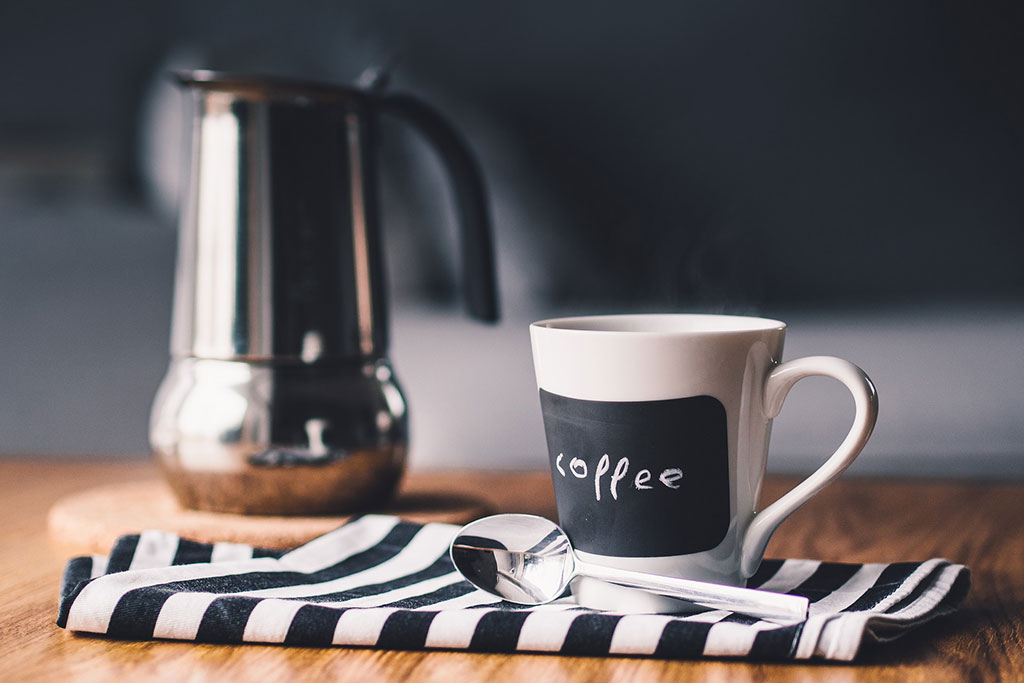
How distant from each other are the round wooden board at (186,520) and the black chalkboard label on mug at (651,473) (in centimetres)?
20

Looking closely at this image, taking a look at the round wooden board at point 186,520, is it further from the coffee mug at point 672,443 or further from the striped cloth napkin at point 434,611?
the coffee mug at point 672,443

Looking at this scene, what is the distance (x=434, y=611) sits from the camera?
0.38m

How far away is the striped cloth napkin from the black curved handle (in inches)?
8.2

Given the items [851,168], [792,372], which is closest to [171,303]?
[851,168]

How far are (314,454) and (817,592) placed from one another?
0.29 meters

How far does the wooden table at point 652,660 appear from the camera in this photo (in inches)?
13.9

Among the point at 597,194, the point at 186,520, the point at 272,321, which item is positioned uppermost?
the point at 597,194

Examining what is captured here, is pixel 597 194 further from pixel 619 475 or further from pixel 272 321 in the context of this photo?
pixel 619 475

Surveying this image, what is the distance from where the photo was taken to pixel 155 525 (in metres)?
0.56

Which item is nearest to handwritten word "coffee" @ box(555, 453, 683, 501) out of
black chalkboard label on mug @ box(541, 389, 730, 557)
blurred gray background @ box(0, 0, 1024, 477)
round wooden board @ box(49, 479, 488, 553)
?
black chalkboard label on mug @ box(541, 389, 730, 557)

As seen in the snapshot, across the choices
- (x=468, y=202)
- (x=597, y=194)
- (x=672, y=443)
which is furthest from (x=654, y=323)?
(x=597, y=194)

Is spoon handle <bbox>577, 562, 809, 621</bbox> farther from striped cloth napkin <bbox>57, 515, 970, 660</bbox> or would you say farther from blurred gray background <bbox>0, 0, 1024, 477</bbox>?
blurred gray background <bbox>0, 0, 1024, 477</bbox>

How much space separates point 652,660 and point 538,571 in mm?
69

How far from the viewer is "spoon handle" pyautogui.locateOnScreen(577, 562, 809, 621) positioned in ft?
1.23
